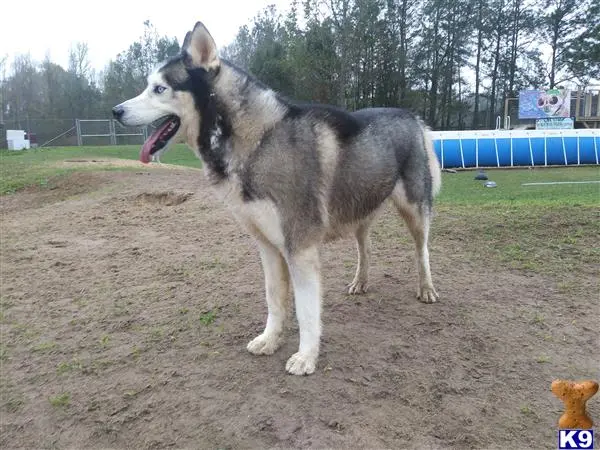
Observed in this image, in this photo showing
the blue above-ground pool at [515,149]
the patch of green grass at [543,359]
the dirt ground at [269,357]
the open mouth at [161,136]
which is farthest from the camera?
Answer: the blue above-ground pool at [515,149]

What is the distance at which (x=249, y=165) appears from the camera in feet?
10.7

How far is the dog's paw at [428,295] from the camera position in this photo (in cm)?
456

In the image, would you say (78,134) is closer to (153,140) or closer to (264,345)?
(153,140)

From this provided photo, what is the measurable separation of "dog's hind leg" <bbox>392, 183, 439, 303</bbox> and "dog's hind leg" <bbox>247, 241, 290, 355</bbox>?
1407 mm

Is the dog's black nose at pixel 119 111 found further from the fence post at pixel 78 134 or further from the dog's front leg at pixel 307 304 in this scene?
the fence post at pixel 78 134

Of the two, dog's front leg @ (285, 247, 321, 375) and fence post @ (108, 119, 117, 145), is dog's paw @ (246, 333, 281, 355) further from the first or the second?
fence post @ (108, 119, 117, 145)

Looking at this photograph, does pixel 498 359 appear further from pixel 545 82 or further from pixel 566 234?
pixel 545 82

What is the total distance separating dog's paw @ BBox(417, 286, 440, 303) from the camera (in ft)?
15.0

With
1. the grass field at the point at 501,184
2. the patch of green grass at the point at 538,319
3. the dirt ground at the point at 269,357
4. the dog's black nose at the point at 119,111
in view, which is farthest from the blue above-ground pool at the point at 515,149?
the dog's black nose at the point at 119,111

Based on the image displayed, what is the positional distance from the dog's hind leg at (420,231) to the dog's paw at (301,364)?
66.7 inches

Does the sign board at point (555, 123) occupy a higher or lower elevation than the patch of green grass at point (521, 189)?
higher

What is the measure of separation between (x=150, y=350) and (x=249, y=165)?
1.71m

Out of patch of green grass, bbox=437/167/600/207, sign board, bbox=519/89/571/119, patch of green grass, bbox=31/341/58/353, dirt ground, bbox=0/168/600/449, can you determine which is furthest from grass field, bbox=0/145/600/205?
sign board, bbox=519/89/571/119

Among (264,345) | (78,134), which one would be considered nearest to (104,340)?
(264,345)
